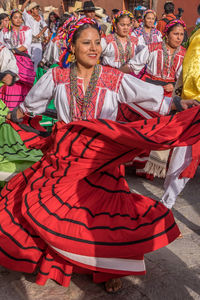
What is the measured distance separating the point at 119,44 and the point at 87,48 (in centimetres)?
401

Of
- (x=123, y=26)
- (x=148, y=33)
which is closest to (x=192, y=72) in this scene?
(x=123, y=26)

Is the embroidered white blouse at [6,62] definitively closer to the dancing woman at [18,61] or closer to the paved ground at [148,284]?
the dancing woman at [18,61]

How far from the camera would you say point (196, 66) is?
320 centimetres

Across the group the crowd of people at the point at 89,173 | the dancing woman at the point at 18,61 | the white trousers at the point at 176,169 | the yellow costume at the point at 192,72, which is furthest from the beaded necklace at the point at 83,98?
the dancing woman at the point at 18,61

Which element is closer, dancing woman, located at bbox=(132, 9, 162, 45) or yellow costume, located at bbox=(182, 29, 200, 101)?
yellow costume, located at bbox=(182, 29, 200, 101)

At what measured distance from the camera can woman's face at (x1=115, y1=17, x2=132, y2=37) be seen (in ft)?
22.0

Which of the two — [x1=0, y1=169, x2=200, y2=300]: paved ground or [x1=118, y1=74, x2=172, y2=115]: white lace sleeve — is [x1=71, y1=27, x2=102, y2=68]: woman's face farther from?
[x1=0, y1=169, x2=200, y2=300]: paved ground

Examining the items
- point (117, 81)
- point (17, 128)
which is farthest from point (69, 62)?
point (17, 128)

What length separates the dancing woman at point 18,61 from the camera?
21.0ft

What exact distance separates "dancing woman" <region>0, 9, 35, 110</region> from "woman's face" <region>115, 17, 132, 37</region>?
1860 mm

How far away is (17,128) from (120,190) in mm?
1152

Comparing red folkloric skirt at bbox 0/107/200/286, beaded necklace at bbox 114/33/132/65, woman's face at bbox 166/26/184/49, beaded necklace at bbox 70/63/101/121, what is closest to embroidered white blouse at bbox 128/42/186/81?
woman's face at bbox 166/26/184/49

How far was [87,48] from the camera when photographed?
9.60 feet

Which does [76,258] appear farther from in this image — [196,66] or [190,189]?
[190,189]
